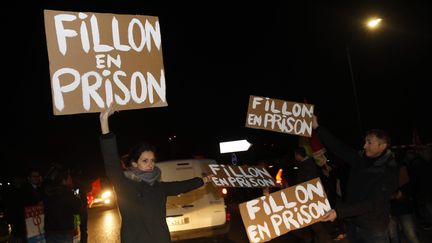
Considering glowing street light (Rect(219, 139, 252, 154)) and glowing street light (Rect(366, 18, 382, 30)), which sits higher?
glowing street light (Rect(366, 18, 382, 30))

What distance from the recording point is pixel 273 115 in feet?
21.1

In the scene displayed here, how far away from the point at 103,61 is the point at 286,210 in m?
2.31

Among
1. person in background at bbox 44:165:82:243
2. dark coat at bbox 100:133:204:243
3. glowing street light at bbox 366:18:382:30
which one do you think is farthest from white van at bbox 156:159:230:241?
glowing street light at bbox 366:18:382:30

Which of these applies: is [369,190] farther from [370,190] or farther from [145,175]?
[145,175]

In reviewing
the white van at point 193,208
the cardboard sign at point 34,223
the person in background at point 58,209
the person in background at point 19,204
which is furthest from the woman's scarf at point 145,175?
the white van at point 193,208

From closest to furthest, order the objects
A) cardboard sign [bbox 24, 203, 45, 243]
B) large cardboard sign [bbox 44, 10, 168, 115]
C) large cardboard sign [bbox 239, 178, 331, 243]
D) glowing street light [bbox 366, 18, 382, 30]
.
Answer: large cardboard sign [bbox 44, 10, 168, 115] < large cardboard sign [bbox 239, 178, 331, 243] < cardboard sign [bbox 24, 203, 45, 243] < glowing street light [bbox 366, 18, 382, 30]

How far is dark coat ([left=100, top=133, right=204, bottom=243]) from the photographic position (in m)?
3.68

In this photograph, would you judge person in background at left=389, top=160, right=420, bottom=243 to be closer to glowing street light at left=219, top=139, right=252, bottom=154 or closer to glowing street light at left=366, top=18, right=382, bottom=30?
glowing street light at left=366, top=18, right=382, bottom=30

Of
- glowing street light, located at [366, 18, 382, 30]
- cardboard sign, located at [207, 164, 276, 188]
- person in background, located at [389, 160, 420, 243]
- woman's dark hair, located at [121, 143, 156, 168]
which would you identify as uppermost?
glowing street light, located at [366, 18, 382, 30]

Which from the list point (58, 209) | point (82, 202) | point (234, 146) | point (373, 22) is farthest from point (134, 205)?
point (234, 146)

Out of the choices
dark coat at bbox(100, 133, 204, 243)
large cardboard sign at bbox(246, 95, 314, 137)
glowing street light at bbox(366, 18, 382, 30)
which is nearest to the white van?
large cardboard sign at bbox(246, 95, 314, 137)

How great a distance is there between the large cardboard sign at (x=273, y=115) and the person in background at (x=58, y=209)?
2.67 metres

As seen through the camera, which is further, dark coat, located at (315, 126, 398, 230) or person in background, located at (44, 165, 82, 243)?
person in background, located at (44, 165, 82, 243)

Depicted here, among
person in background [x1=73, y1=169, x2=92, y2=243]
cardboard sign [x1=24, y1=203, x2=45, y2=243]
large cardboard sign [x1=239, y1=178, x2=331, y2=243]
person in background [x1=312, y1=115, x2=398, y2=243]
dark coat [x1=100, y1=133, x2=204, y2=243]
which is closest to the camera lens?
dark coat [x1=100, y1=133, x2=204, y2=243]
